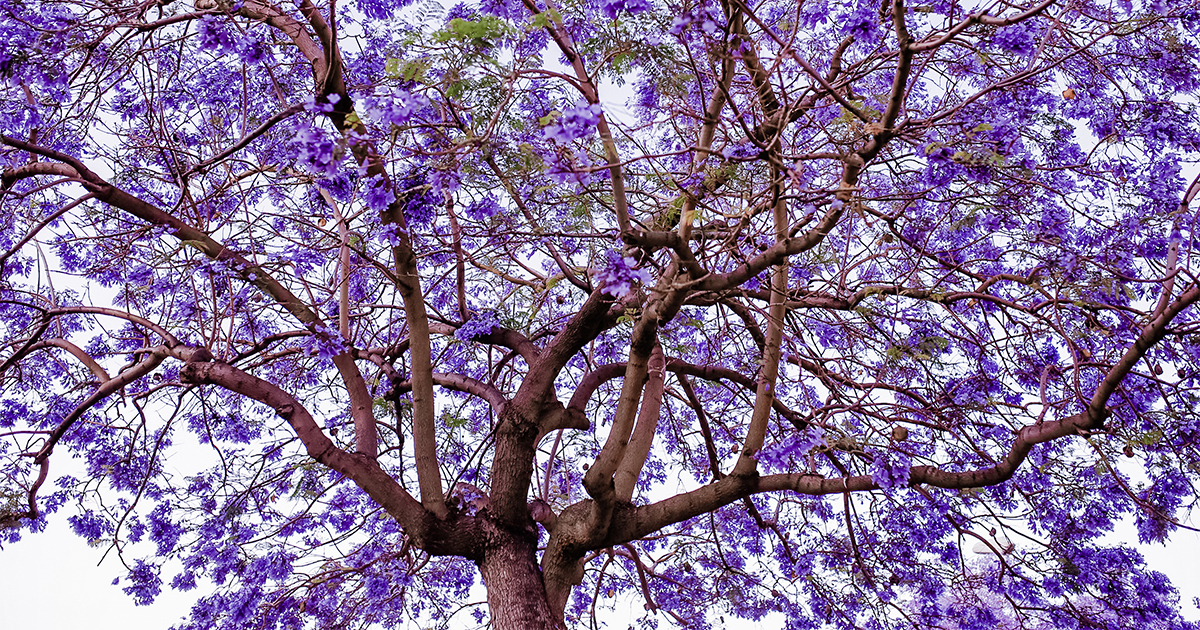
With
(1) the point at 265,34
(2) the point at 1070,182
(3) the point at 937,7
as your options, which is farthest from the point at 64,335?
(2) the point at 1070,182

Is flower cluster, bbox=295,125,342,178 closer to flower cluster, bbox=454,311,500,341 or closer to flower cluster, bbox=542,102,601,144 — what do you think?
flower cluster, bbox=542,102,601,144

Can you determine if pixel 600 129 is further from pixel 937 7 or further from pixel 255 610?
pixel 255 610

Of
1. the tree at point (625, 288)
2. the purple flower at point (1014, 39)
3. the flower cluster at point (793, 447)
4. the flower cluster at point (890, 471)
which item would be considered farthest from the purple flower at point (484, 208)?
the purple flower at point (1014, 39)

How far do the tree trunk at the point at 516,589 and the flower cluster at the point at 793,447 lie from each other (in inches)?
46.2

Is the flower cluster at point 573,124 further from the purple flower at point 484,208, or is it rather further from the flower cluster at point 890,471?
the flower cluster at point 890,471

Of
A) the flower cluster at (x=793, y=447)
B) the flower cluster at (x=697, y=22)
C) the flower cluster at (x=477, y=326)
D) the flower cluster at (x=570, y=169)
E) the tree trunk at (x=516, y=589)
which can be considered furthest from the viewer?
the flower cluster at (x=477, y=326)

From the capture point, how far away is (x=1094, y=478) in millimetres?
4613

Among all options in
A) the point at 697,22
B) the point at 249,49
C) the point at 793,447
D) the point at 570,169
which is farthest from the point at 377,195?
the point at 793,447

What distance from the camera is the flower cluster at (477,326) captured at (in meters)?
4.50

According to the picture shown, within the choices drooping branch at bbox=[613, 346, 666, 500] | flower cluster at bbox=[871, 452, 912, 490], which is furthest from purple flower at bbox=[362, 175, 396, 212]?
flower cluster at bbox=[871, 452, 912, 490]

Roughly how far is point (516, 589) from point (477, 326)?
133cm

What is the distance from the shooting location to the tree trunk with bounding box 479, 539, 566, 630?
148 inches

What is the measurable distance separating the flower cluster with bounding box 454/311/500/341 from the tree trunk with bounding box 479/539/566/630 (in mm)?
1066

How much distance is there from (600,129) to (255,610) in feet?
12.2
